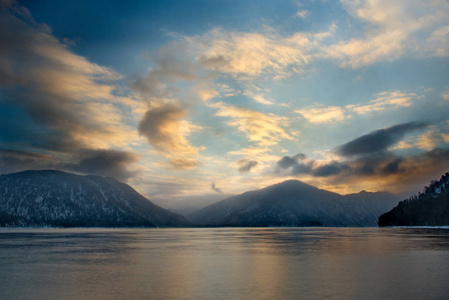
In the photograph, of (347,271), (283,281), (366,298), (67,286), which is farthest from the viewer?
(347,271)

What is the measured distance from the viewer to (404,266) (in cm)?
5028

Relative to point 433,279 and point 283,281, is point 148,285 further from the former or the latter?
point 433,279

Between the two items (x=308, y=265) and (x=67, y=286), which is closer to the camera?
(x=67, y=286)

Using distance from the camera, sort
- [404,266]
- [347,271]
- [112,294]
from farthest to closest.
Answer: [404,266]
[347,271]
[112,294]

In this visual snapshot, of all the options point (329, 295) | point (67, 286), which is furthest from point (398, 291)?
point (67, 286)

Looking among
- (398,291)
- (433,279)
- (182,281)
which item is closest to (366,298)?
(398,291)

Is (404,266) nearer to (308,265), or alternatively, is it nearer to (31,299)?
(308,265)

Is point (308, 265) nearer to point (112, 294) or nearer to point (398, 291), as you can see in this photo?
point (398, 291)

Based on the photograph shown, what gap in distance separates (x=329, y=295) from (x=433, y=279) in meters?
16.3

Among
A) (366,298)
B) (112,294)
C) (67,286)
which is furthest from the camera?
(67,286)

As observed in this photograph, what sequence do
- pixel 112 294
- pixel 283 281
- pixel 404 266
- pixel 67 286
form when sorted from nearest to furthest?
1. pixel 112 294
2. pixel 67 286
3. pixel 283 281
4. pixel 404 266

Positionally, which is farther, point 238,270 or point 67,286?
point 238,270

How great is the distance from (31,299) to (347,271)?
1456 inches

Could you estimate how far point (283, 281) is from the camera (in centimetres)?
3891
